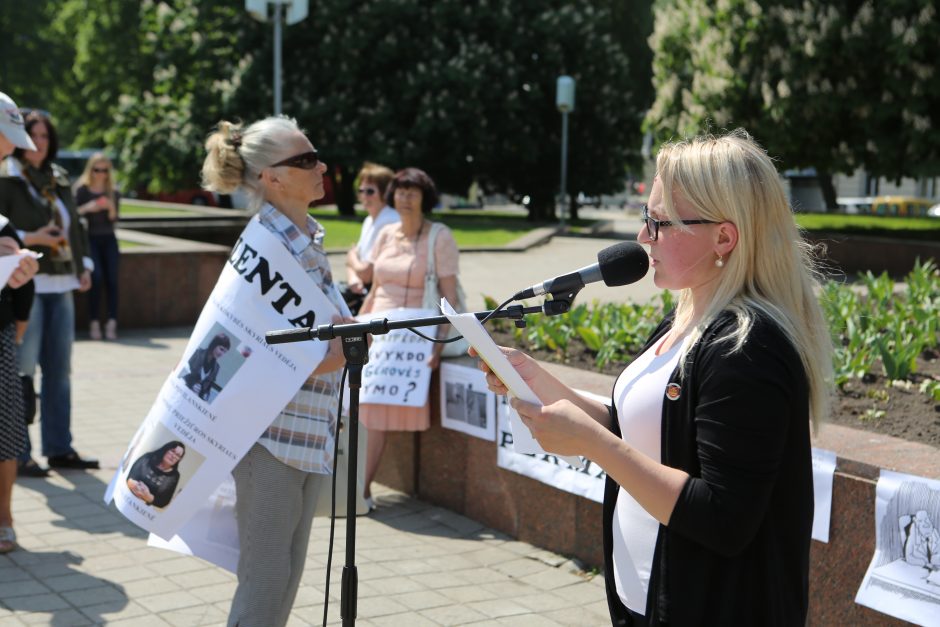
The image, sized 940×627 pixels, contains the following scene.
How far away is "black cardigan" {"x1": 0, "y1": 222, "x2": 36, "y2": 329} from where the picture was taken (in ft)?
17.5

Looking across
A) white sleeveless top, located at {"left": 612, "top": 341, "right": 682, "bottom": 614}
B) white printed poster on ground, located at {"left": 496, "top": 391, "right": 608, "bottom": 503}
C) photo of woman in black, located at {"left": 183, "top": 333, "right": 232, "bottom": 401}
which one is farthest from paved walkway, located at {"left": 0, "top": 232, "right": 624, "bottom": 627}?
white sleeveless top, located at {"left": 612, "top": 341, "right": 682, "bottom": 614}

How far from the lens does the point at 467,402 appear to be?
21.0 ft

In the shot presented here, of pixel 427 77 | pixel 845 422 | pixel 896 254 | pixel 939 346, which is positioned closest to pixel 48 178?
pixel 845 422

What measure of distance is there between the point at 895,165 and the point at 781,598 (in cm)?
1685

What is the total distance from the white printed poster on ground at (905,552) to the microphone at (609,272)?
178 centimetres

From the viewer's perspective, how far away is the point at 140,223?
18391 millimetres

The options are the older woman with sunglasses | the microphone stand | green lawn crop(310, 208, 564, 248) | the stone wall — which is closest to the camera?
the microphone stand

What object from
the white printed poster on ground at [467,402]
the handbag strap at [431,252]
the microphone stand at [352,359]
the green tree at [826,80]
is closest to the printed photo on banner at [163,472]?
the microphone stand at [352,359]

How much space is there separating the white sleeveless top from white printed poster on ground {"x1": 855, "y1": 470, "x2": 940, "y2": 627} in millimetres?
1724

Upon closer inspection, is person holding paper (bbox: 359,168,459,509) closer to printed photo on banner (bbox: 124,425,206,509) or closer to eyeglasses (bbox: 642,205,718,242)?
printed photo on banner (bbox: 124,425,206,509)

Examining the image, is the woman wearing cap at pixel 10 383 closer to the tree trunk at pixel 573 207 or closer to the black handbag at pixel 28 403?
the black handbag at pixel 28 403

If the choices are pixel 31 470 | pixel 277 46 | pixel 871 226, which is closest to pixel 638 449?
pixel 31 470

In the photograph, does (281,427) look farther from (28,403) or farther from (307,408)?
(28,403)

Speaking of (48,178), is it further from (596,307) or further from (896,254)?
(896,254)
